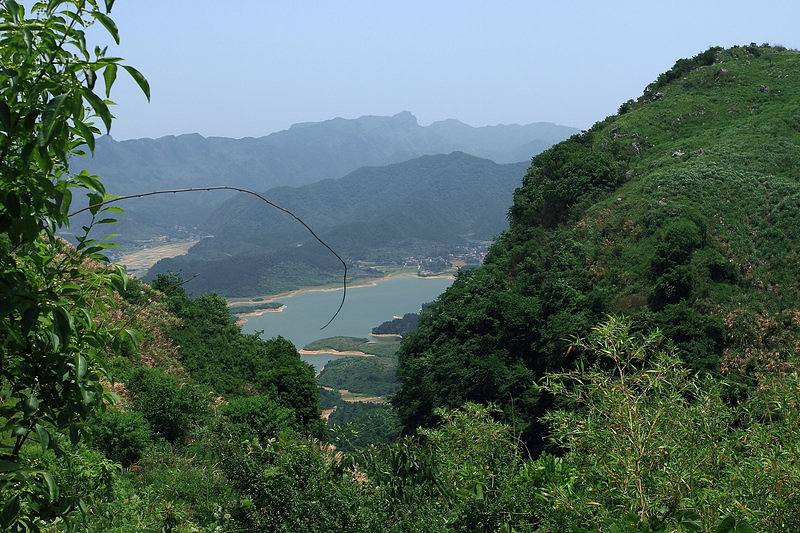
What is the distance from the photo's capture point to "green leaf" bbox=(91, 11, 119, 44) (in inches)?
71.9

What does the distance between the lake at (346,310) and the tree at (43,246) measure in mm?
64755

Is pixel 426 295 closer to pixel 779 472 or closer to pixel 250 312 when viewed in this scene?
pixel 250 312

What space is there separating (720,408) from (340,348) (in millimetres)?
70923

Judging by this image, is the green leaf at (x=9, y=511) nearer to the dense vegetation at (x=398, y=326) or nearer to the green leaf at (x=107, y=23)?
the green leaf at (x=107, y=23)

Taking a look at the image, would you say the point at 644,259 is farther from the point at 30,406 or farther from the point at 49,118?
the point at 49,118

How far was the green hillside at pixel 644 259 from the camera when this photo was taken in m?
19.0

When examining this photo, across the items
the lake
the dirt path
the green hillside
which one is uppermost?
the green hillside

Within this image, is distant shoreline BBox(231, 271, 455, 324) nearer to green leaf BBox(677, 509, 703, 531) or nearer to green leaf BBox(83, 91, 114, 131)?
green leaf BBox(677, 509, 703, 531)

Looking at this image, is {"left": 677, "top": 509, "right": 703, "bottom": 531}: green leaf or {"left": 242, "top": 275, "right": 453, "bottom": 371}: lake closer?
→ {"left": 677, "top": 509, "right": 703, "bottom": 531}: green leaf

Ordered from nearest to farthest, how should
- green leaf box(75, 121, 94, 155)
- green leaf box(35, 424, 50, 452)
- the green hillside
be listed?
green leaf box(35, 424, 50, 452) < green leaf box(75, 121, 94, 155) < the green hillside

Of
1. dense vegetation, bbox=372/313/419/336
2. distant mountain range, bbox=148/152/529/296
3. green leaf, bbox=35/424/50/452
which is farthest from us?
distant mountain range, bbox=148/152/529/296

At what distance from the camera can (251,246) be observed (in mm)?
162750

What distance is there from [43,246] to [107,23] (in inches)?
34.9

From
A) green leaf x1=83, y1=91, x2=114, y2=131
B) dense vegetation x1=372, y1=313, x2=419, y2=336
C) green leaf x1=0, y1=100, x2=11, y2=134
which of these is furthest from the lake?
green leaf x1=0, y1=100, x2=11, y2=134
